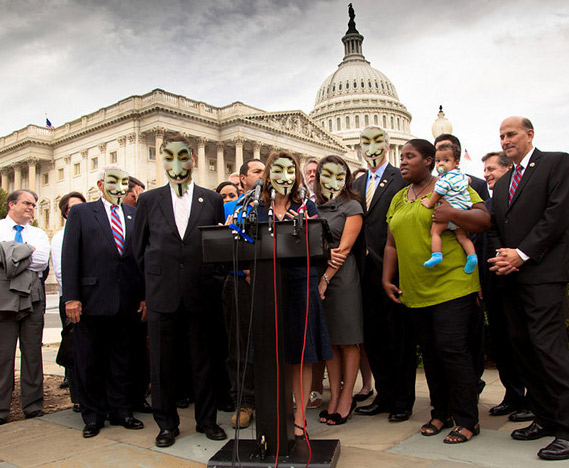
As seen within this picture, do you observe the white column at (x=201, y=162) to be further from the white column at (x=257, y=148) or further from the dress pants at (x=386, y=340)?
the dress pants at (x=386, y=340)

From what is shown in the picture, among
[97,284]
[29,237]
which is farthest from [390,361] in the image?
[29,237]

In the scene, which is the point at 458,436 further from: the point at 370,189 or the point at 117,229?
the point at 117,229

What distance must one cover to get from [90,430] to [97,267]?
144 centimetres

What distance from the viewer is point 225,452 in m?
3.65

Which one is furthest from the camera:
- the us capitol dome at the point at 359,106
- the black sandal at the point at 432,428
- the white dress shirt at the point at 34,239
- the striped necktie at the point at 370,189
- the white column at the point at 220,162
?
the us capitol dome at the point at 359,106

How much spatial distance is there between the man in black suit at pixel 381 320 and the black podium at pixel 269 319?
58.0 inches

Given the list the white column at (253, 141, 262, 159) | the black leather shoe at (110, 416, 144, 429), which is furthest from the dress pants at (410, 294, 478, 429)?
the white column at (253, 141, 262, 159)

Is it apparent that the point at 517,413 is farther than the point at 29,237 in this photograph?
No

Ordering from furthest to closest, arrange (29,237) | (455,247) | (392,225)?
(29,237), (392,225), (455,247)

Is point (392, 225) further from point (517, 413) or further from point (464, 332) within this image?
point (517, 413)

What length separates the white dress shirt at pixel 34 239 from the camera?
5922 millimetres

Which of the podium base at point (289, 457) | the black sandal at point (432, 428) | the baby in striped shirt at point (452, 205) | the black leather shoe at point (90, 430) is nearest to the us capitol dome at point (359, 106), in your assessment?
the baby in striped shirt at point (452, 205)

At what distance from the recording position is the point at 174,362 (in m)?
4.50

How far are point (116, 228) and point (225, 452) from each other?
254 cm
